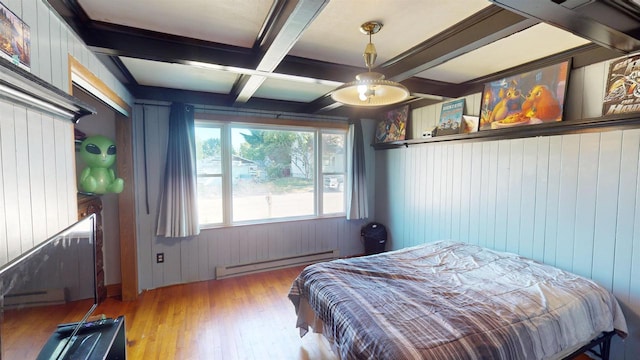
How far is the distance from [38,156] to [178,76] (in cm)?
171

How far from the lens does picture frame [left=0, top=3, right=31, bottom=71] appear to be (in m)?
1.00

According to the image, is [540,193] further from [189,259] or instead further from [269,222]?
[189,259]

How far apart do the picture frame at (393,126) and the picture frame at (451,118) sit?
575 mm

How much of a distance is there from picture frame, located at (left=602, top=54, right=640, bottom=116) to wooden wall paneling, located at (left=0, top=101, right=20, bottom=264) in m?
3.25

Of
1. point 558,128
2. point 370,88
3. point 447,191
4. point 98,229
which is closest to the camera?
point 370,88

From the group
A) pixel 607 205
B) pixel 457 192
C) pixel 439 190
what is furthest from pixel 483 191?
pixel 607 205

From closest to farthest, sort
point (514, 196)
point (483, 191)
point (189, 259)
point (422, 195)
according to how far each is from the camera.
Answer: point (514, 196)
point (483, 191)
point (189, 259)
point (422, 195)

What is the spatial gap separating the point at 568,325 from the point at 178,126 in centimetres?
373

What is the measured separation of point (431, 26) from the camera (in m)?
1.72

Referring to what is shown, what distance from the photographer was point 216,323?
102 inches

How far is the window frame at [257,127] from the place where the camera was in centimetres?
347

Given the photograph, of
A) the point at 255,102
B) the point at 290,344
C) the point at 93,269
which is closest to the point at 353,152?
the point at 255,102

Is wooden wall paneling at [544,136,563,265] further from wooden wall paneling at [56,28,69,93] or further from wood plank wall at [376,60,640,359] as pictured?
wooden wall paneling at [56,28,69,93]

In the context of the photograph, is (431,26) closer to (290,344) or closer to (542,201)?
(542,201)
